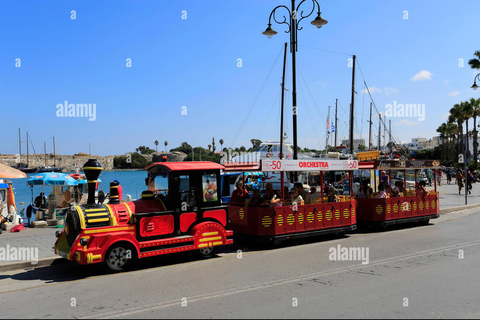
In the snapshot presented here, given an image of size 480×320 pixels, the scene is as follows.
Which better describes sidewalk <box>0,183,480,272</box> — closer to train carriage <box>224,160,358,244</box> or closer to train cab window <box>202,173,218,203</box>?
train cab window <box>202,173,218,203</box>

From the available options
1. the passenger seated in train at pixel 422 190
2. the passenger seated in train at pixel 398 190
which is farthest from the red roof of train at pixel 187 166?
the passenger seated in train at pixel 422 190

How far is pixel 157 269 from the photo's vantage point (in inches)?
363

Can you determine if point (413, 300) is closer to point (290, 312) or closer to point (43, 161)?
point (290, 312)

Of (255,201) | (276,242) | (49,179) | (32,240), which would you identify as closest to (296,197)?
(255,201)

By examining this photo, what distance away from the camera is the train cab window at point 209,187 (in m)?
10.2

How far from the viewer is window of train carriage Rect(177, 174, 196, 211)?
9.85 meters

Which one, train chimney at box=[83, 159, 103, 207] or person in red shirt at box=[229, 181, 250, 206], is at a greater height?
train chimney at box=[83, 159, 103, 207]

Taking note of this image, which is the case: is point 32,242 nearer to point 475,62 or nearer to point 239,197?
point 239,197

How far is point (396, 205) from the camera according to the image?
50.3ft

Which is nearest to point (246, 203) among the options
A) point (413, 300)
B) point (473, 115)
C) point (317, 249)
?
point (317, 249)

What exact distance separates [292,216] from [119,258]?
5.18m

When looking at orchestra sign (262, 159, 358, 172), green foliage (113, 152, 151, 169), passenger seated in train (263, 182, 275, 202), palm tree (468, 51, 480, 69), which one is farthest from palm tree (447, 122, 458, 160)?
green foliage (113, 152, 151, 169)

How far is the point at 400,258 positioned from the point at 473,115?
188 feet

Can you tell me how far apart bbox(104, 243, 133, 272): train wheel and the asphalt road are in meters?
0.28
